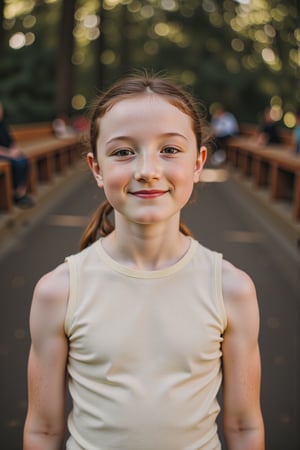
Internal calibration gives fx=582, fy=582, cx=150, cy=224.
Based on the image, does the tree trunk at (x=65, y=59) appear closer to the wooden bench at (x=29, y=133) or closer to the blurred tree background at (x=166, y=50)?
the wooden bench at (x=29, y=133)

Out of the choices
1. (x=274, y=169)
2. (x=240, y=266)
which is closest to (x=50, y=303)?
(x=240, y=266)

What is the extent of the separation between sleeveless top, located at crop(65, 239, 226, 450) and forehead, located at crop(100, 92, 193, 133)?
1.01ft

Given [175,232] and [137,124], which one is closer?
[137,124]

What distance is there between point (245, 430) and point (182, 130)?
707 mm

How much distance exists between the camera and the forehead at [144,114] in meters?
1.23

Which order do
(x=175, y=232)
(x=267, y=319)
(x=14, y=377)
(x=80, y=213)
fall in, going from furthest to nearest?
(x=80, y=213) < (x=267, y=319) < (x=14, y=377) < (x=175, y=232)

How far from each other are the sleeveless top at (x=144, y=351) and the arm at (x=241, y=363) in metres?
0.03

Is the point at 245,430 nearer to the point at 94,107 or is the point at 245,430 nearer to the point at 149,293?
the point at 149,293

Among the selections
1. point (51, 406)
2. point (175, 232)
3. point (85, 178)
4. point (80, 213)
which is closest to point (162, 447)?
point (51, 406)

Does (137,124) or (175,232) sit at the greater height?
(137,124)

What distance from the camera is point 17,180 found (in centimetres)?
804

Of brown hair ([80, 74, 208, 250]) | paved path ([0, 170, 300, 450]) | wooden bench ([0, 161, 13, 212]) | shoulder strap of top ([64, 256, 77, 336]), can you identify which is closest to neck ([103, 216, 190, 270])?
shoulder strap of top ([64, 256, 77, 336])

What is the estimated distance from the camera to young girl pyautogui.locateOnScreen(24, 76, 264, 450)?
1233 mm

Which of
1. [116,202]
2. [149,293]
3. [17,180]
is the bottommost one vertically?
[17,180]
